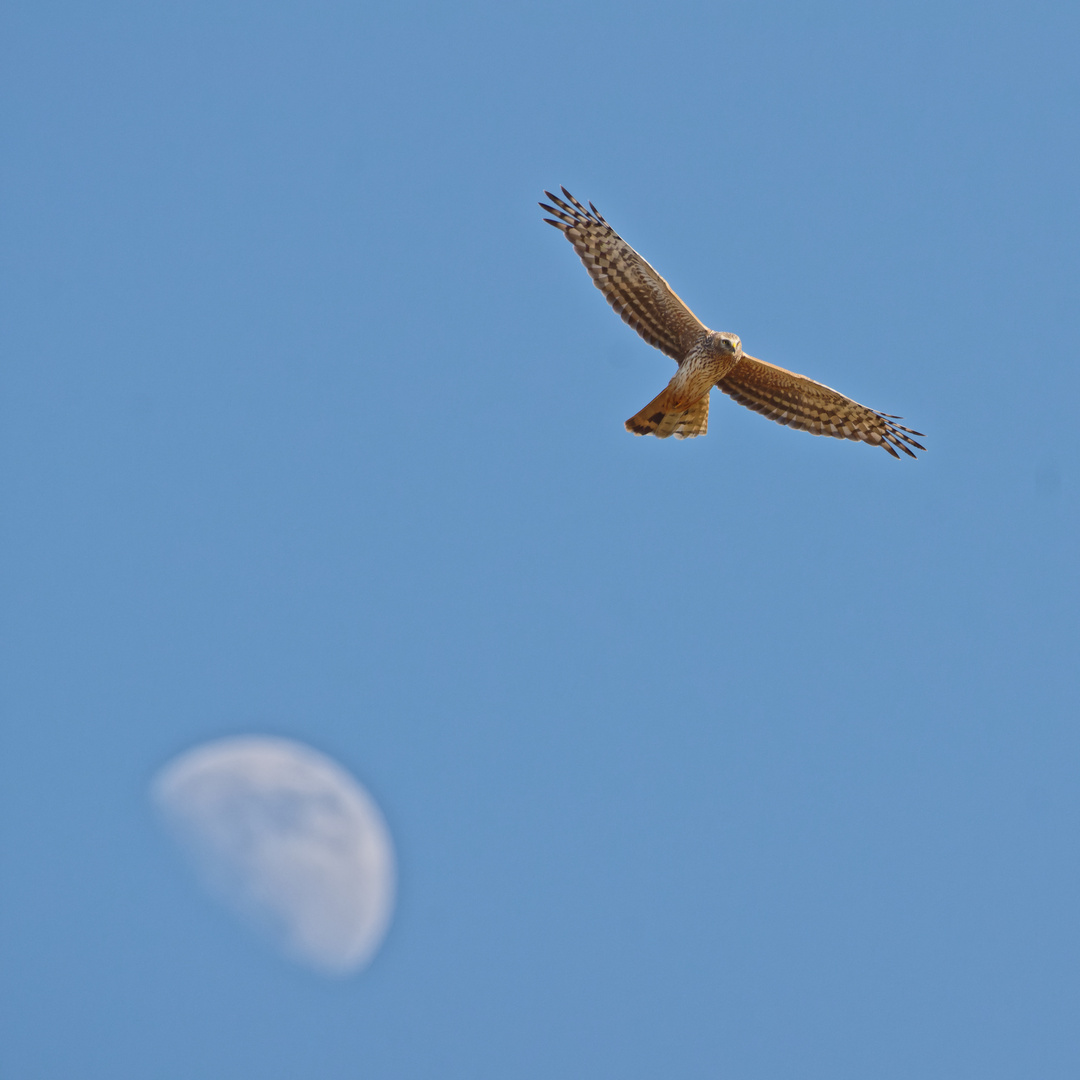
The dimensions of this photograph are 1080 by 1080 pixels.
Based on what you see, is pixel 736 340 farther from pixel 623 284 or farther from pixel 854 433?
pixel 854 433

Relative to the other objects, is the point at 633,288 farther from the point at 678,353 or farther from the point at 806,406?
the point at 806,406

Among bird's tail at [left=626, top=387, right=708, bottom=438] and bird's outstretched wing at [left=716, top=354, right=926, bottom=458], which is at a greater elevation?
bird's outstretched wing at [left=716, top=354, right=926, bottom=458]

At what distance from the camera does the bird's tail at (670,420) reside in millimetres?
12547

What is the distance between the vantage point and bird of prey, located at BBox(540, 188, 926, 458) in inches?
488

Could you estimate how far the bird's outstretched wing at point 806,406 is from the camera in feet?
43.2

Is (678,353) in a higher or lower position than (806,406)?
lower

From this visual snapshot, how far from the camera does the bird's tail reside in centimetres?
1255

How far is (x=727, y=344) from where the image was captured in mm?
12062

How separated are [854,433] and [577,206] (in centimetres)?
363

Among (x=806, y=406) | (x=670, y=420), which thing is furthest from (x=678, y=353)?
(x=806, y=406)

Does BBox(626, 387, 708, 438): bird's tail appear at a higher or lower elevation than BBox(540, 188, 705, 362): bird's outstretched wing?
lower

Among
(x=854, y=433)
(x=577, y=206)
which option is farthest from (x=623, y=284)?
(x=854, y=433)

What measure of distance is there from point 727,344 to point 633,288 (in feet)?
3.85

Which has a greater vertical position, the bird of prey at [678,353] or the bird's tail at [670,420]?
the bird of prey at [678,353]
